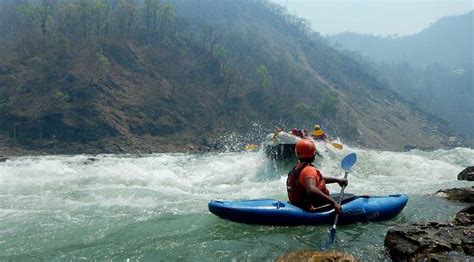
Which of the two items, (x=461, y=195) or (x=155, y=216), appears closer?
(x=155, y=216)

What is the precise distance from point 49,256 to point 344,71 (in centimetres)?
11298

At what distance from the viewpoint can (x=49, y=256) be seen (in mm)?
5348

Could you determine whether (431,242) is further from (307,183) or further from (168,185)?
(168,185)

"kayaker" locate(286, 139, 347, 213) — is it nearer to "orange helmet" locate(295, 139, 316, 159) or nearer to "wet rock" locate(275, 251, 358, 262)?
"orange helmet" locate(295, 139, 316, 159)

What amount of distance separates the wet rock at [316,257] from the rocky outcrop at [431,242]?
79cm

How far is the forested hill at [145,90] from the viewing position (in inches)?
1672

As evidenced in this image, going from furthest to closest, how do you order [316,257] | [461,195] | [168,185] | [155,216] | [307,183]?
[168,185], [461,195], [155,216], [307,183], [316,257]

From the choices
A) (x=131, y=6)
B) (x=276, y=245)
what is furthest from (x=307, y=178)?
(x=131, y=6)

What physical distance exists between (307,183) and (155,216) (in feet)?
10.1

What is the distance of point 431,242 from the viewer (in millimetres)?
5047

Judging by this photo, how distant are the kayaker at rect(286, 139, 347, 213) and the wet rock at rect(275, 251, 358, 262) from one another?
1295 mm

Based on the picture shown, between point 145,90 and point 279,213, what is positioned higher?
point 279,213

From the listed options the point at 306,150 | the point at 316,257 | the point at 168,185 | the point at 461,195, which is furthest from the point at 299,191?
the point at 168,185

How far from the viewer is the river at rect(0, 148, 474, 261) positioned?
217 inches
